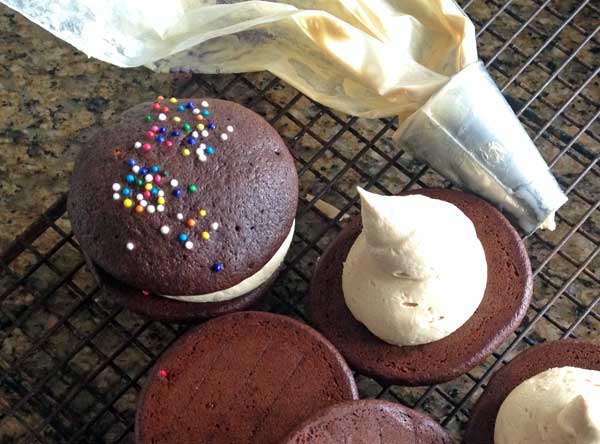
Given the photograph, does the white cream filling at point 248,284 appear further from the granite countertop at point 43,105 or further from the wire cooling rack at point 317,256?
the granite countertop at point 43,105

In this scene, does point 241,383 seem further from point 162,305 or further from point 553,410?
point 553,410

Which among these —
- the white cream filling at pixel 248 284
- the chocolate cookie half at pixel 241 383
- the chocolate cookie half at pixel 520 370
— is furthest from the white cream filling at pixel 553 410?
the white cream filling at pixel 248 284

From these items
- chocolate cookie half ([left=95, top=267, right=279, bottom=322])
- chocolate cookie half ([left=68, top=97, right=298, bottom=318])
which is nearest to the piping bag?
chocolate cookie half ([left=68, top=97, right=298, bottom=318])

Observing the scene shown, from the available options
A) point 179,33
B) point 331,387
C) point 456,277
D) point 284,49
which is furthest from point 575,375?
point 179,33

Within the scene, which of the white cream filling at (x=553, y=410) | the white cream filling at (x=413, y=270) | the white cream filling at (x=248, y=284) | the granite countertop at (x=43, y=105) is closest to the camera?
the white cream filling at (x=553, y=410)

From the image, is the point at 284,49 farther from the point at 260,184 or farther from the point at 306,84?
the point at 260,184

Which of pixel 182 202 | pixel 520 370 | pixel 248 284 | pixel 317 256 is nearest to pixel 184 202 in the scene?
pixel 182 202

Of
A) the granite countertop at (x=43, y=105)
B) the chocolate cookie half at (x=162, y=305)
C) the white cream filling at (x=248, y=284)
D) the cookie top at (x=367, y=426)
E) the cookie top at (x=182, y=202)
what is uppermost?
the cookie top at (x=182, y=202)
